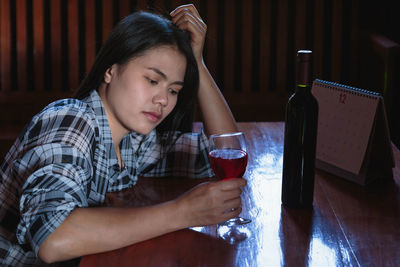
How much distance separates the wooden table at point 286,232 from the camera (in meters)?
1.03

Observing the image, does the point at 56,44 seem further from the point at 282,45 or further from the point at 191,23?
the point at 191,23

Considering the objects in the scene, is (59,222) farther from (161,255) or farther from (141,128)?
(141,128)

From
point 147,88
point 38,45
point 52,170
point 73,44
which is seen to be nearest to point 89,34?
point 73,44

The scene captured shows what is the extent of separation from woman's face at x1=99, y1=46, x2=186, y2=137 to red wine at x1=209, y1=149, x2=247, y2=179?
0.30m

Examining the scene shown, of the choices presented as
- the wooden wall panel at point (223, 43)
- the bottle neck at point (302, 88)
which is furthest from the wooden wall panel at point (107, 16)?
the bottle neck at point (302, 88)

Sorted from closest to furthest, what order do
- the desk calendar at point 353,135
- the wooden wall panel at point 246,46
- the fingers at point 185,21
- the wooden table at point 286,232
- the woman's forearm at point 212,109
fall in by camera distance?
the wooden table at point 286,232
the desk calendar at point 353,135
the fingers at point 185,21
the woman's forearm at point 212,109
the wooden wall panel at point 246,46

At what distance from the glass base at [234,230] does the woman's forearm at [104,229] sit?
0.29 feet

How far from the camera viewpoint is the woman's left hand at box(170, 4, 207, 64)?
165 centimetres

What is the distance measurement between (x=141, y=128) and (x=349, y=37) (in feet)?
7.47

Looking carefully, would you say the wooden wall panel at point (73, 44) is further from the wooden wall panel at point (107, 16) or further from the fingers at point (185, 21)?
the fingers at point (185, 21)

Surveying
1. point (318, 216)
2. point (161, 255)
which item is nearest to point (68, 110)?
point (161, 255)

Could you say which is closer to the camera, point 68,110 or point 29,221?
point 29,221

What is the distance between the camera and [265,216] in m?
1.23

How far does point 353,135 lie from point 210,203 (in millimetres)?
514
